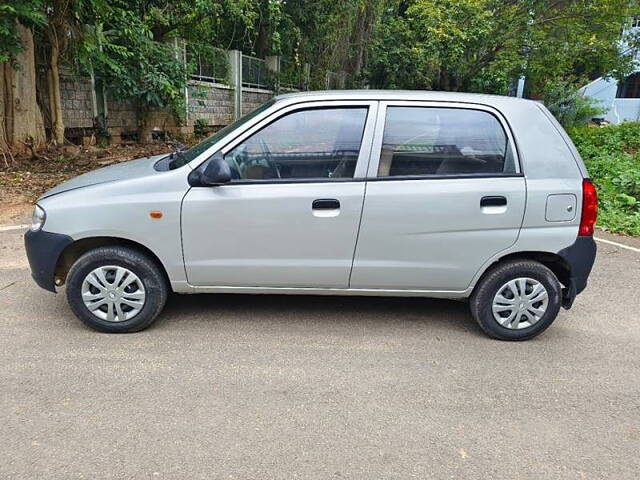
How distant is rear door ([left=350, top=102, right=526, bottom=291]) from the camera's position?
3.46 m

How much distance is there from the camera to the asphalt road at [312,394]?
7.98ft

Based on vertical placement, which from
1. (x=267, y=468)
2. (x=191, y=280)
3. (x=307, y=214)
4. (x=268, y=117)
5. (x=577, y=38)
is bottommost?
(x=267, y=468)

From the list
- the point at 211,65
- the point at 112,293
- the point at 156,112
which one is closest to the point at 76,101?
the point at 156,112

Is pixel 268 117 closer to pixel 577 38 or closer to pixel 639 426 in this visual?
pixel 639 426

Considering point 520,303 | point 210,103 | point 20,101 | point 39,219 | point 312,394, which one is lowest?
point 312,394

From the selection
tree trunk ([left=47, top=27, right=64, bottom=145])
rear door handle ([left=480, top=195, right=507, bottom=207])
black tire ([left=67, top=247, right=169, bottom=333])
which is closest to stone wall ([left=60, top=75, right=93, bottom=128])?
tree trunk ([left=47, top=27, right=64, bottom=145])

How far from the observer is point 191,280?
361cm

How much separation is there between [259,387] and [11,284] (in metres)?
2.87

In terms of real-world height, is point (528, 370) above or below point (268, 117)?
below

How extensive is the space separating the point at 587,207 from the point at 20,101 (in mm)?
9385

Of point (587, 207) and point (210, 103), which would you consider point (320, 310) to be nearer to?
point (587, 207)

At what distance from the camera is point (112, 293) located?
3.51 meters

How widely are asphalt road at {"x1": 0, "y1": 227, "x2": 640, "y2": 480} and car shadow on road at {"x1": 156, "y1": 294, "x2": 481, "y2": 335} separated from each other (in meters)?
0.02

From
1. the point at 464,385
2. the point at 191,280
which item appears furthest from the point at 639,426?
the point at 191,280
